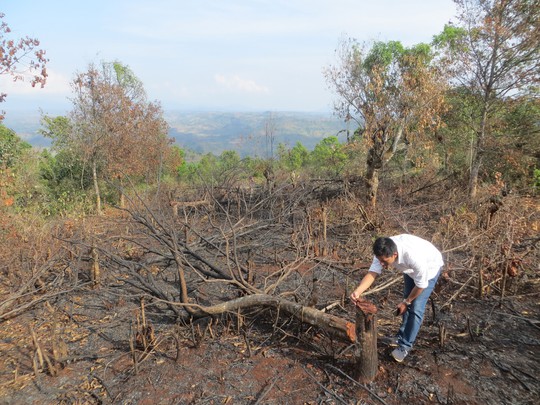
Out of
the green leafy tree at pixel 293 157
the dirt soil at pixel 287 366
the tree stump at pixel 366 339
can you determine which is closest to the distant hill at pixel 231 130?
the green leafy tree at pixel 293 157

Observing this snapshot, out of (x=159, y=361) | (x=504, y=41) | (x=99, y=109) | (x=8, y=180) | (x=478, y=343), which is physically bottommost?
(x=159, y=361)

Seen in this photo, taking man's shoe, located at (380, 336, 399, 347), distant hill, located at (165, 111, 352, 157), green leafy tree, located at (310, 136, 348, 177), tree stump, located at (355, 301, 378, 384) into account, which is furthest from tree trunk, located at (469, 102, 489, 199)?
distant hill, located at (165, 111, 352, 157)

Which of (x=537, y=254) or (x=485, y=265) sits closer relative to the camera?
(x=485, y=265)

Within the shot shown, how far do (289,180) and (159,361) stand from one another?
27.7 feet

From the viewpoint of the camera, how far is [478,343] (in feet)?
10.9

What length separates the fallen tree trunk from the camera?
3.01 meters

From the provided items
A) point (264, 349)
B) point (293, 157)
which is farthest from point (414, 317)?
point (293, 157)

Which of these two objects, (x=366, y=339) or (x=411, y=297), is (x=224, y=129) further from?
(x=366, y=339)

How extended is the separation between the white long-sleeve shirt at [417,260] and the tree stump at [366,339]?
396mm

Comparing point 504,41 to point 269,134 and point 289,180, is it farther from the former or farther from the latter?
point 269,134

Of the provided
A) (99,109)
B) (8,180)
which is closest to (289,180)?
(99,109)

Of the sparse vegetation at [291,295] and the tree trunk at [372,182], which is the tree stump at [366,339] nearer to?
the sparse vegetation at [291,295]

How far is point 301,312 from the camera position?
343 centimetres

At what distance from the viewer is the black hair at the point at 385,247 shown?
107 inches
